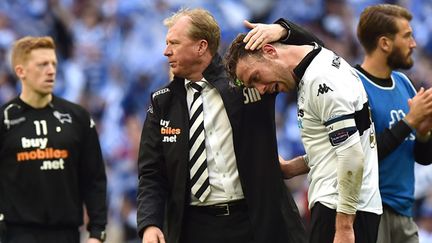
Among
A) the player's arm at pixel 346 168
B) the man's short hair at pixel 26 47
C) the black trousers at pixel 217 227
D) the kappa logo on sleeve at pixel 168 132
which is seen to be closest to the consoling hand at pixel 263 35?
the player's arm at pixel 346 168

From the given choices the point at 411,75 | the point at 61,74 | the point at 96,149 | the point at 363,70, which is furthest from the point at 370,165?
the point at 61,74

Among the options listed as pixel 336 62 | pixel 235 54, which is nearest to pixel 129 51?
pixel 235 54

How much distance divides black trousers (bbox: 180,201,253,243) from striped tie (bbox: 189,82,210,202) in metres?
0.13

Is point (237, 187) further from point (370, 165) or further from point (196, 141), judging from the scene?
point (370, 165)

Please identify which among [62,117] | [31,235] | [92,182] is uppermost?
[62,117]

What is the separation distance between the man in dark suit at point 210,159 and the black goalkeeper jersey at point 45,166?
65.3 inches

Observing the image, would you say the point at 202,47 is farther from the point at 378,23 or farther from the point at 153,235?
the point at 378,23

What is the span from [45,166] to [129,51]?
5022 millimetres

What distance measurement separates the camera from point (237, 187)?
582cm

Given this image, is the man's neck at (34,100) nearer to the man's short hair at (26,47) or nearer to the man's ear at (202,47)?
the man's short hair at (26,47)

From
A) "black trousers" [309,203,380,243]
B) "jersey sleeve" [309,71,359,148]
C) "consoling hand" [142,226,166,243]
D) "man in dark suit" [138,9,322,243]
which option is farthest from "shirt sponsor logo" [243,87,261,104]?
"consoling hand" [142,226,166,243]

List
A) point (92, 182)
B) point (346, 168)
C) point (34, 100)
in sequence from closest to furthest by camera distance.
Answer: point (346, 168), point (34, 100), point (92, 182)

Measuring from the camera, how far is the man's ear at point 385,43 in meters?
6.53

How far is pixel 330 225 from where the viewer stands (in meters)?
5.34
